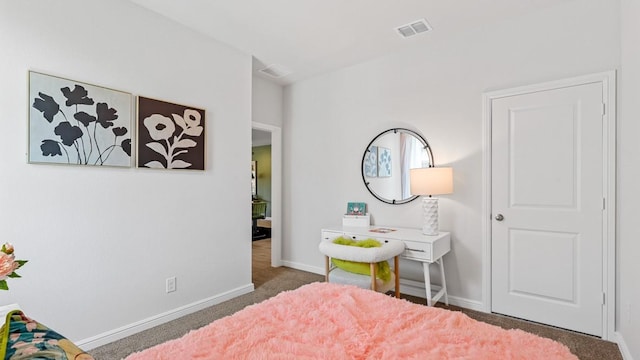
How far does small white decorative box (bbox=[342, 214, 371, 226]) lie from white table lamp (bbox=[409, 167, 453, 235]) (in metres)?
0.73

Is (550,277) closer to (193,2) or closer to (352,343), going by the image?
(352,343)

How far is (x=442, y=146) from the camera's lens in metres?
3.13

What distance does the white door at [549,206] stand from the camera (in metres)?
2.39

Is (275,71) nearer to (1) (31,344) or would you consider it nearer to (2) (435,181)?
(2) (435,181)

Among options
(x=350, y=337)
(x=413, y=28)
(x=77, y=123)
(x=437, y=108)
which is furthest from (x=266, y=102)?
(x=350, y=337)

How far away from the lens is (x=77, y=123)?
221 centimetres

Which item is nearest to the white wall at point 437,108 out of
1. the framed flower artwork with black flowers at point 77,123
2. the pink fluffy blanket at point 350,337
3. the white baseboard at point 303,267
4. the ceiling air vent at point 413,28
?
the white baseboard at point 303,267

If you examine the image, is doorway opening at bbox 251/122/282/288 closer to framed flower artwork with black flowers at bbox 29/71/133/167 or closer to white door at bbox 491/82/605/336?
framed flower artwork with black flowers at bbox 29/71/133/167

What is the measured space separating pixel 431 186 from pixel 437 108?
34.2 inches

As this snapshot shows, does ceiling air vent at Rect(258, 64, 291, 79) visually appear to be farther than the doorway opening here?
No

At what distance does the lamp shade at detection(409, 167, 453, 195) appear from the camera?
9.31 ft

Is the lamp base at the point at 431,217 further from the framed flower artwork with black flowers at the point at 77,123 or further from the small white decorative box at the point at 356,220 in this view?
the framed flower artwork with black flowers at the point at 77,123

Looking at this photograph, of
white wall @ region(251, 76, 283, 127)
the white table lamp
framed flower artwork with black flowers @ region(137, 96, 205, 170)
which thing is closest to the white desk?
the white table lamp

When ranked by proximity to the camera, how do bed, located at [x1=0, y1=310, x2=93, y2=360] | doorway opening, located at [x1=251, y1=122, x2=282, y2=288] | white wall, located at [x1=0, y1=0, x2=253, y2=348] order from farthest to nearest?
doorway opening, located at [x1=251, y1=122, x2=282, y2=288] → white wall, located at [x1=0, y1=0, x2=253, y2=348] → bed, located at [x1=0, y1=310, x2=93, y2=360]
